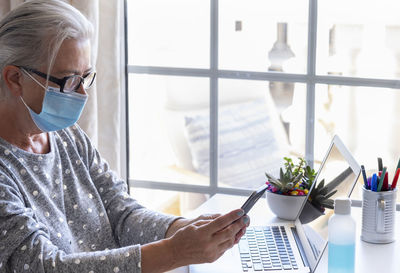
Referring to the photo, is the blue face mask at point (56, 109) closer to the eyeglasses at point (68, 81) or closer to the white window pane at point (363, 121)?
the eyeglasses at point (68, 81)

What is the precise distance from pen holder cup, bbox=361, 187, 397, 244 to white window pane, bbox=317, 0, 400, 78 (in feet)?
2.37

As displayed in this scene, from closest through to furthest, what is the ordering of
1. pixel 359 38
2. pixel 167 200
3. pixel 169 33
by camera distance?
pixel 359 38, pixel 169 33, pixel 167 200

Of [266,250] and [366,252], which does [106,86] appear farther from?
[366,252]

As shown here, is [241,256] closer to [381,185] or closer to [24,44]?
[381,185]

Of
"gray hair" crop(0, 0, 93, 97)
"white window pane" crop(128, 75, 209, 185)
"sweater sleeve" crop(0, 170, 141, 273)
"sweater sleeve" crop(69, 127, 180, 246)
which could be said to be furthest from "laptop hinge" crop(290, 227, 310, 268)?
"white window pane" crop(128, 75, 209, 185)

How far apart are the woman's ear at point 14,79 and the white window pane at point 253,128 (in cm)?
109

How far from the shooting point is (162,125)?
2760mm

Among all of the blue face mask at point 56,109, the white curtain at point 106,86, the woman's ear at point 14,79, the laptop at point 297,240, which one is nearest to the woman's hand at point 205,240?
the laptop at point 297,240

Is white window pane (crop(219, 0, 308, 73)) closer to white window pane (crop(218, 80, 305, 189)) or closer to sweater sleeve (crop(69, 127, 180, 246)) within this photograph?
white window pane (crop(218, 80, 305, 189))

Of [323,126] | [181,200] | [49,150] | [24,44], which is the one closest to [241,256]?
[49,150]

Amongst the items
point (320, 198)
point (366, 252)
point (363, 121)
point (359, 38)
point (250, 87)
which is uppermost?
point (359, 38)

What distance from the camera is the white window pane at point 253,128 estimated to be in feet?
8.38

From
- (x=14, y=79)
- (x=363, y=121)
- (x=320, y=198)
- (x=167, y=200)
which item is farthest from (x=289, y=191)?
(x=167, y=200)

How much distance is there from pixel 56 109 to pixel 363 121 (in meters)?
1.23
